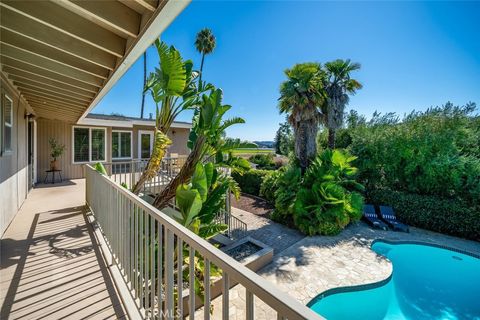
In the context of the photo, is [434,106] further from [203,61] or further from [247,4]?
[203,61]

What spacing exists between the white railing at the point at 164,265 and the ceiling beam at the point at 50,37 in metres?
1.97

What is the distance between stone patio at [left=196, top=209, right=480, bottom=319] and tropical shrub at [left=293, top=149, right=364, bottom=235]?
502mm

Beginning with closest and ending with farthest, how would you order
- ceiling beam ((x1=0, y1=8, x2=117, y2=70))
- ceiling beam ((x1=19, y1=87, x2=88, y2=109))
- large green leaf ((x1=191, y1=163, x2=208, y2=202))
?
ceiling beam ((x1=0, y1=8, x2=117, y2=70)) → large green leaf ((x1=191, y1=163, x2=208, y2=202)) → ceiling beam ((x1=19, y1=87, x2=88, y2=109))

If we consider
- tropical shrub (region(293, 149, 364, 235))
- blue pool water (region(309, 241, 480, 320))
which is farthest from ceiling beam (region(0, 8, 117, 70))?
tropical shrub (region(293, 149, 364, 235))

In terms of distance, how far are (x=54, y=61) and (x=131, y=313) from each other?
157 inches

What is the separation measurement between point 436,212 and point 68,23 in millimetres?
13125

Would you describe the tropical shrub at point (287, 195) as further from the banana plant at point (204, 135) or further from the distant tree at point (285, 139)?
the distant tree at point (285, 139)

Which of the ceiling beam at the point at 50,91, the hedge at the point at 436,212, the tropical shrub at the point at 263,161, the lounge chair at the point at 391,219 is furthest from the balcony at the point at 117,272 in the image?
the tropical shrub at the point at 263,161

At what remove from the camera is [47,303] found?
106 inches

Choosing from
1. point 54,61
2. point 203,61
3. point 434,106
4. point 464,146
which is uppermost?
point 203,61

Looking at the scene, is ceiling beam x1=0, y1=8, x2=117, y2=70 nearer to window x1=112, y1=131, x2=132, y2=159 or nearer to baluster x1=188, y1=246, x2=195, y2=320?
baluster x1=188, y1=246, x2=195, y2=320

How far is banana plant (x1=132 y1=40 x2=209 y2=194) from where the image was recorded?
413cm

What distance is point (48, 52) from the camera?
3277 millimetres

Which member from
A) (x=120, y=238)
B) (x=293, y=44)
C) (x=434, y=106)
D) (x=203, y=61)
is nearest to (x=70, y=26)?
(x=120, y=238)
